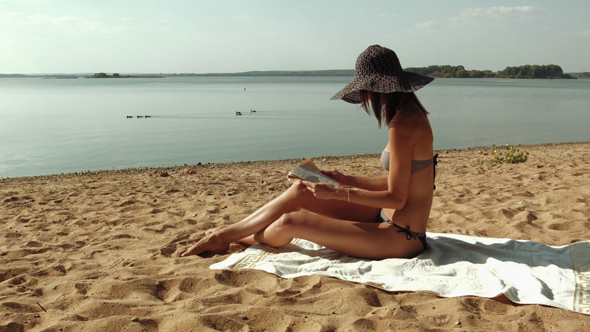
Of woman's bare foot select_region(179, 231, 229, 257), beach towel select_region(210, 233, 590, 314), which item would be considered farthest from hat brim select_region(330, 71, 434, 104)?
woman's bare foot select_region(179, 231, 229, 257)

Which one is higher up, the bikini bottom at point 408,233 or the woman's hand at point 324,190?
the woman's hand at point 324,190

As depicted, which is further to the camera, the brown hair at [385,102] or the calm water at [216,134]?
the calm water at [216,134]

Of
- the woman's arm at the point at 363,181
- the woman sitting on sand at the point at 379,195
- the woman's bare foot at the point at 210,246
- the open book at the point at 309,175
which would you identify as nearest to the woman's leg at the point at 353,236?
the woman sitting on sand at the point at 379,195

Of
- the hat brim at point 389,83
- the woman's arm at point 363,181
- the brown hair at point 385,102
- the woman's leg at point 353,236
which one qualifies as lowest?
the woman's leg at point 353,236

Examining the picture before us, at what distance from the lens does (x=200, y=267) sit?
3604mm

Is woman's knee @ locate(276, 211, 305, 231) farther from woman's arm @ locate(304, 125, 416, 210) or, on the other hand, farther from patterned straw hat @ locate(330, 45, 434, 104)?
patterned straw hat @ locate(330, 45, 434, 104)

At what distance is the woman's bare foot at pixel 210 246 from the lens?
4.00 meters

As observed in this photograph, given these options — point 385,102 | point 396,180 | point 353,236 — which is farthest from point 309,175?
point 385,102

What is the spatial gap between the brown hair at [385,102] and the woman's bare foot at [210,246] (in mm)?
1804

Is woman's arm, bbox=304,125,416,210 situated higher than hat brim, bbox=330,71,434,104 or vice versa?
hat brim, bbox=330,71,434,104

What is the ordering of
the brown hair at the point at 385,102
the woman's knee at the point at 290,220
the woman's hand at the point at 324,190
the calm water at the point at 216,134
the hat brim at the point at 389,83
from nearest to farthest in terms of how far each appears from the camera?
the hat brim at the point at 389,83
the brown hair at the point at 385,102
the woman's hand at the point at 324,190
the woman's knee at the point at 290,220
the calm water at the point at 216,134

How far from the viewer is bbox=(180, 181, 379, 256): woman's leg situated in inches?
148

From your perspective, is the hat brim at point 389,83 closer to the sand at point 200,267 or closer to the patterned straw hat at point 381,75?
the patterned straw hat at point 381,75

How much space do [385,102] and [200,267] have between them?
6.51 ft
